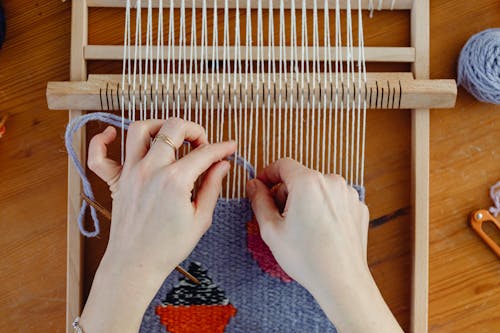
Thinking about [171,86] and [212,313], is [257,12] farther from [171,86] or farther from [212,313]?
[212,313]

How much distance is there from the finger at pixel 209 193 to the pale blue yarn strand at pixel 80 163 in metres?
0.12

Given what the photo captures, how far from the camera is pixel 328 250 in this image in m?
0.82

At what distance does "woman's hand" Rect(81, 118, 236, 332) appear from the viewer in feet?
2.63

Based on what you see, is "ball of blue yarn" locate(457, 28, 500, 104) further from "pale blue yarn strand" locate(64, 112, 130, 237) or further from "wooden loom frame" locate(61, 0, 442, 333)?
"pale blue yarn strand" locate(64, 112, 130, 237)

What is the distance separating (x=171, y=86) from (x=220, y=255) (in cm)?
29

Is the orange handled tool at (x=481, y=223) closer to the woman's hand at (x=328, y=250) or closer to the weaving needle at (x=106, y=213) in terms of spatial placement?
the woman's hand at (x=328, y=250)

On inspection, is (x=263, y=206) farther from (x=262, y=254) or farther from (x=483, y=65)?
(x=483, y=65)

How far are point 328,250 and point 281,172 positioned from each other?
144mm

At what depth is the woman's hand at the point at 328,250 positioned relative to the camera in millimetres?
815

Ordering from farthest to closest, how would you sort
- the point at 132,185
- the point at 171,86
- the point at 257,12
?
the point at 257,12
the point at 171,86
the point at 132,185

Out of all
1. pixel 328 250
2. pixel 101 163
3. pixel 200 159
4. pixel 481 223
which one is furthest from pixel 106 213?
pixel 481 223

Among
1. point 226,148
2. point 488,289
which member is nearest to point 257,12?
point 226,148

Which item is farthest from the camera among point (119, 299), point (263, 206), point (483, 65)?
point (483, 65)

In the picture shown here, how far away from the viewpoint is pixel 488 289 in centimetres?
109
